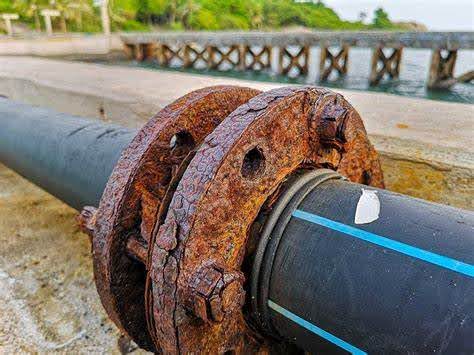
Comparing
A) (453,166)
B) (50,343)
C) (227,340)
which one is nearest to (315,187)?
(227,340)

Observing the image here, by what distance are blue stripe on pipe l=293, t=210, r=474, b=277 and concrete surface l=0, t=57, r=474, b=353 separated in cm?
95

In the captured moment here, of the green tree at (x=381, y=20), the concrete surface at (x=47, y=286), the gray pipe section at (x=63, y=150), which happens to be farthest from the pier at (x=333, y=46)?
the green tree at (x=381, y=20)

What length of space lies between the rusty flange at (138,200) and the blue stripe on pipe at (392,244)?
34 cm

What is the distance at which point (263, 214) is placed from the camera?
85 centimetres

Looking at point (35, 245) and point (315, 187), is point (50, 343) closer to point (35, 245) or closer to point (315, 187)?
point (35, 245)

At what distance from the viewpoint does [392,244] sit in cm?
72

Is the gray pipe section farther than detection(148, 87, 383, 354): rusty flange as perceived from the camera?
Yes

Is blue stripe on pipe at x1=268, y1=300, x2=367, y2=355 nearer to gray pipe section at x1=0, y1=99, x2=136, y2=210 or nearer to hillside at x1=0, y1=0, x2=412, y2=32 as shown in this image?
gray pipe section at x1=0, y1=99, x2=136, y2=210

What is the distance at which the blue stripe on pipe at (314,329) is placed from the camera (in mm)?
735

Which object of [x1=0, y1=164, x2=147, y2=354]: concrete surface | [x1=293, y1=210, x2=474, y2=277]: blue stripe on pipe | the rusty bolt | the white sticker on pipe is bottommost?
[x1=0, y1=164, x2=147, y2=354]: concrete surface

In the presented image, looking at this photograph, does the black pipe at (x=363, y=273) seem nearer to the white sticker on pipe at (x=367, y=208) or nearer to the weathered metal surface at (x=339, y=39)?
the white sticker on pipe at (x=367, y=208)

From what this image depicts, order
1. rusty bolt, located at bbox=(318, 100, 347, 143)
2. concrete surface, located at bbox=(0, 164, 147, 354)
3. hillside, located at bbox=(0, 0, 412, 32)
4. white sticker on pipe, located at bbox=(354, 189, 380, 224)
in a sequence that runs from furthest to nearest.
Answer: hillside, located at bbox=(0, 0, 412, 32) → concrete surface, located at bbox=(0, 164, 147, 354) → rusty bolt, located at bbox=(318, 100, 347, 143) → white sticker on pipe, located at bbox=(354, 189, 380, 224)

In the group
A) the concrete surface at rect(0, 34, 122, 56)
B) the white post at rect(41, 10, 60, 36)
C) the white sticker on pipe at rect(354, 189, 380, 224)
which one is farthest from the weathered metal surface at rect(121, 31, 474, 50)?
the white sticker on pipe at rect(354, 189, 380, 224)

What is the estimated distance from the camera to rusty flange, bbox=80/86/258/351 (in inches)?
37.2
